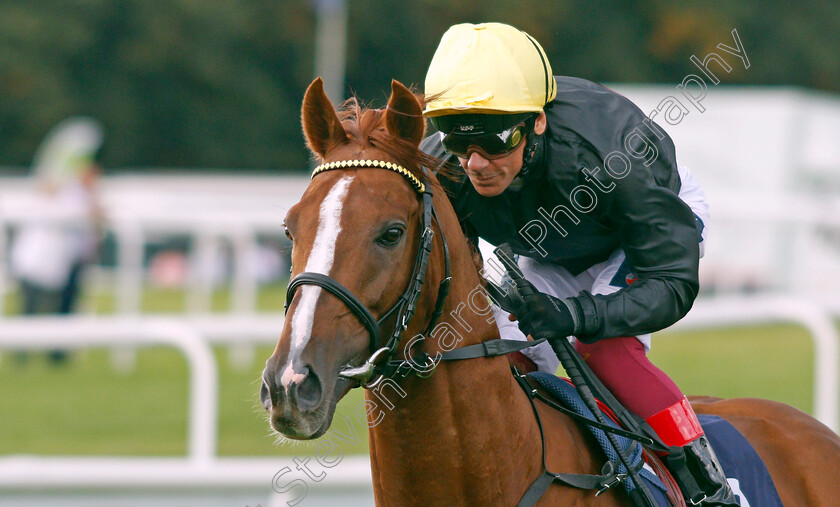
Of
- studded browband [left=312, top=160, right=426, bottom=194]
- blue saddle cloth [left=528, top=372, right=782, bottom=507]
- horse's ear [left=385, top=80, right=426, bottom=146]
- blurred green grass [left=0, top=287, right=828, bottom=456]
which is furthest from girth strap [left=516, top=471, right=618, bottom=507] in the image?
blurred green grass [left=0, top=287, right=828, bottom=456]

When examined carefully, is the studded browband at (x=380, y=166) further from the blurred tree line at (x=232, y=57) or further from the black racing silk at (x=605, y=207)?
the blurred tree line at (x=232, y=57)

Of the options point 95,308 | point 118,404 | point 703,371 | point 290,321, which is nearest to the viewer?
point 290,321

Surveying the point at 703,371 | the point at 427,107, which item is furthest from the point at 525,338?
the point at 703,371

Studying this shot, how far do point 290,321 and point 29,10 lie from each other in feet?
89.3

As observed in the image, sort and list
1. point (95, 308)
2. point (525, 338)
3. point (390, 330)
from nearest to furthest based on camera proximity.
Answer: point (390, 330), point (525, 338), point (95, 308)

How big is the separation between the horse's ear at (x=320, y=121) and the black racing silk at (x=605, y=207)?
0.36 meters

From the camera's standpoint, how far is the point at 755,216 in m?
10.4

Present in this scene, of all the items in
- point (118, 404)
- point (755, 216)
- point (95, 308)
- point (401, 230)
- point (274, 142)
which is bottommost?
point (401, 230)

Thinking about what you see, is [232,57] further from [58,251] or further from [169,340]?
[169,340]

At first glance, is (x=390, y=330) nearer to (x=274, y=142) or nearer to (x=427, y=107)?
(x=427, y=107)

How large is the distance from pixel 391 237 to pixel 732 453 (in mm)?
1434

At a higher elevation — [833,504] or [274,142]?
[274,142]

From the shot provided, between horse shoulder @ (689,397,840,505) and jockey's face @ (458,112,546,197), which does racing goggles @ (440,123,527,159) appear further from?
horse shoulder @ (689,397,840,505)

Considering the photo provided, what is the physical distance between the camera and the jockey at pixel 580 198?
2840mm
